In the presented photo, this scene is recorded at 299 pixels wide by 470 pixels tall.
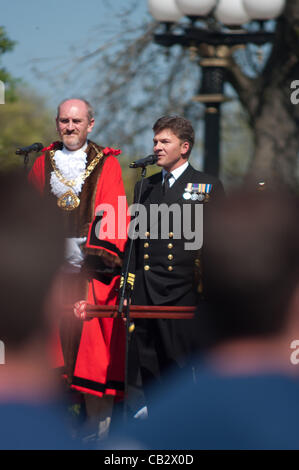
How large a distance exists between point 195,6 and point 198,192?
4.64 meters

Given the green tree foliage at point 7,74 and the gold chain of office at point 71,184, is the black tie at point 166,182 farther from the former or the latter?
the green tree foliage at point 7,74

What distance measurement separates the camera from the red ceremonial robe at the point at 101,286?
5398 mm

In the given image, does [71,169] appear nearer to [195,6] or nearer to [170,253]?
[170,253]

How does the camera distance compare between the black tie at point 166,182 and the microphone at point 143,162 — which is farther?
the black tie at point 166,182

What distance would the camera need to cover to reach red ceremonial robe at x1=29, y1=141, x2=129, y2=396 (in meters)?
5.40

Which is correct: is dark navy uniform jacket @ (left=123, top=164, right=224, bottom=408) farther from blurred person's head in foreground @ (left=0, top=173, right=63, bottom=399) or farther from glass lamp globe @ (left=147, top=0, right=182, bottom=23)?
glass lamp globe @ (left=147, top=0, right=182, bottom=23)

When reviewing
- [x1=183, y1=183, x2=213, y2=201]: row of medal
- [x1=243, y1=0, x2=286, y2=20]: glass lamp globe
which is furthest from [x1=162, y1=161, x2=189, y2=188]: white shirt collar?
[x1=243, y1=0, x2=286, y2=20]: glass lamp globe

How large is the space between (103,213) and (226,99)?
4683 mm

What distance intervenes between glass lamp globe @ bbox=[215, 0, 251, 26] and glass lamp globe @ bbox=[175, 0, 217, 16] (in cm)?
11

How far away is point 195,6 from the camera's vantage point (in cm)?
931

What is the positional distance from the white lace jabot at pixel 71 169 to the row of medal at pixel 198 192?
72cm

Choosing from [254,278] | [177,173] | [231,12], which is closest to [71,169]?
Result: [177,173]

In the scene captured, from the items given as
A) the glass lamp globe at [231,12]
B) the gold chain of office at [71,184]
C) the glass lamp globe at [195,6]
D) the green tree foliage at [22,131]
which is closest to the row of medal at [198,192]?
the gold chain of office at [71,184]

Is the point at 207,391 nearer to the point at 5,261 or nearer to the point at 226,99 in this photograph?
the point at 5,261
